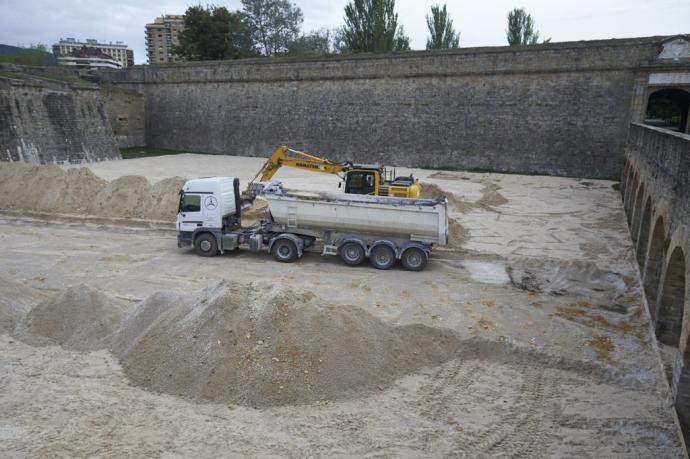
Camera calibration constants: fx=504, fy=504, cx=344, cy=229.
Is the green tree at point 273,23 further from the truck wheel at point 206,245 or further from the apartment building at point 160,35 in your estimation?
the apartment building at point 160,35

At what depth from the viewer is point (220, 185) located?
1280 centimetres

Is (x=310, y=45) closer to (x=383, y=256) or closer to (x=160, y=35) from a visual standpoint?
(x=383, y=256)

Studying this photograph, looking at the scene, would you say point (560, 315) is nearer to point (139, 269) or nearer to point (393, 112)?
point (139, 269)

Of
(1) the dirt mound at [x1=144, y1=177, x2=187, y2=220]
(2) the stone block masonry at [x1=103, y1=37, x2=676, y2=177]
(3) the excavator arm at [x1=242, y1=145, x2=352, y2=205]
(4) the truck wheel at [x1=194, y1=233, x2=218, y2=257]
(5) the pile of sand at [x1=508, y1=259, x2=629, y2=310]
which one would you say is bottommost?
(5) the pile of sand at [x1=508, y1=259, x2=629, y2=310]

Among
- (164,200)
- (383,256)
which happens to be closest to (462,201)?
(383,256)

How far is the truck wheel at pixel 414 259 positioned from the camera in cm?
1195

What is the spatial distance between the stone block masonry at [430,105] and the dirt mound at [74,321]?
23004 millimetres

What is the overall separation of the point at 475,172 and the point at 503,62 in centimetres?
597

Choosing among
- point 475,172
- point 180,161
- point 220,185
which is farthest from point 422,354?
point 180,161

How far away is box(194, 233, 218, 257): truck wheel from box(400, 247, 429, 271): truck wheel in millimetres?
4811

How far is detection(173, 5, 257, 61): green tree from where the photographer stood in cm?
4591

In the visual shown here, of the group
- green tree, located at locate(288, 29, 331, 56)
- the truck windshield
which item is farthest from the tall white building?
the truck windshield

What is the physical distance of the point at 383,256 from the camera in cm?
1217

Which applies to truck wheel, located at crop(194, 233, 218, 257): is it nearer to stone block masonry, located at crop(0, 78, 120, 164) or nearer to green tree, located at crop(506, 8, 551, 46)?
stone block masonry, located at crop(0, 78, 120, 164)
